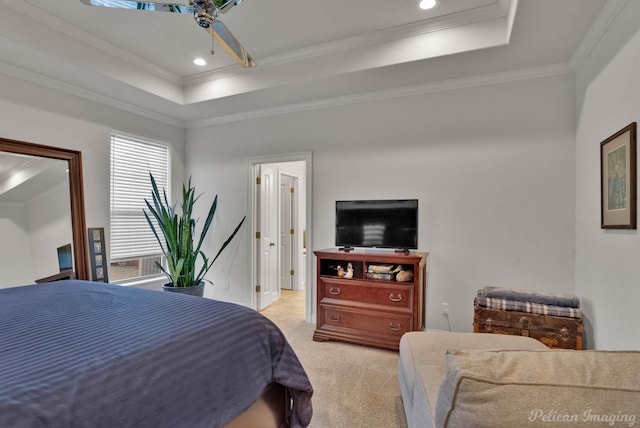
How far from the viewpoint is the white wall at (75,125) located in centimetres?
288

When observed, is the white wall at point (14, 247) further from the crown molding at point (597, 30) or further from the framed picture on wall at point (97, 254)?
the crown molding at point (597, 30)

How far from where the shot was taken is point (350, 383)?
241 cm

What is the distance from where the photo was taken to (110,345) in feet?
3.76

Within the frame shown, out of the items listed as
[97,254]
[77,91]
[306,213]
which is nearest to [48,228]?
[97,254]

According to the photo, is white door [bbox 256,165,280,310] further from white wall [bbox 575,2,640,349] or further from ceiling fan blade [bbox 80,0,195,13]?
white wall [bbox 575,2,640,349]

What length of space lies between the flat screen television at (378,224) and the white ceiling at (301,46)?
1.23 metres

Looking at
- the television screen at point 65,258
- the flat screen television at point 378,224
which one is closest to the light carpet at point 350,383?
the flat screen television at point 378,224

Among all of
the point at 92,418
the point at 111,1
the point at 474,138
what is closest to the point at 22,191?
the point at 111,1

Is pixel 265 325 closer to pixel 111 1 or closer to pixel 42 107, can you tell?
pixel 111 1

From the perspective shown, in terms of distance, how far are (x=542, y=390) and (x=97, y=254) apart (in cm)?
395

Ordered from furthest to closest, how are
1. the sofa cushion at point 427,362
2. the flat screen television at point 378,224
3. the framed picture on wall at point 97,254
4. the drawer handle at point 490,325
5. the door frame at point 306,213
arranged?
the door frame at point 306,213 < the framed picture on wall at point 97,254 < the flat screen television at point 378,224 < the drawer handle at point 490,325 < the sofa cushion at point 427,362

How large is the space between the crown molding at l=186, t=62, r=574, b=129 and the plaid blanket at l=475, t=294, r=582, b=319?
2.01 meters

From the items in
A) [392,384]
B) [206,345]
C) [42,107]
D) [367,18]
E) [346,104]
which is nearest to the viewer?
[206,345]

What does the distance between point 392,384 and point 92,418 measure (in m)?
2.03
